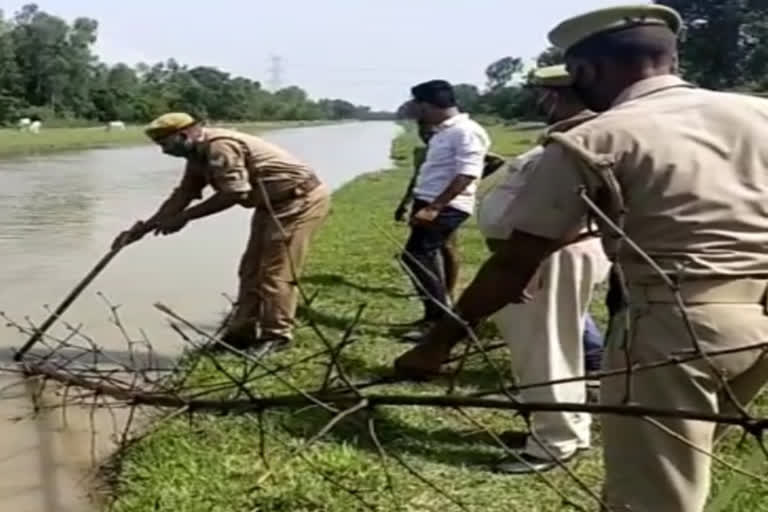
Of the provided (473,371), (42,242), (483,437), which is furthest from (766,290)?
(42,242)

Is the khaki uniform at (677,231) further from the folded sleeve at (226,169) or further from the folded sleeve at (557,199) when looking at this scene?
the folded sleeve at (226,169)

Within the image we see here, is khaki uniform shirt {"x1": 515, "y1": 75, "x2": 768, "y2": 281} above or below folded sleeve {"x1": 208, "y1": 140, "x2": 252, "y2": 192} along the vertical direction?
above

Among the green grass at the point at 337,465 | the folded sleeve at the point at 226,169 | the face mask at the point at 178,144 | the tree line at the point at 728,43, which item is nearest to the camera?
the green grass at the point at 337,465

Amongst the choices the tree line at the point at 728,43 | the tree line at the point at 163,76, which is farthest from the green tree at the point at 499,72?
the tree line at the point at 728,43

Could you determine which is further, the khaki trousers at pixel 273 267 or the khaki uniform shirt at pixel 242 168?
the khaki trousers at pixel 273 267

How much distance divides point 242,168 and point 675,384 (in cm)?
390

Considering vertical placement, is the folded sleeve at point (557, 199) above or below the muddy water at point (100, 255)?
above

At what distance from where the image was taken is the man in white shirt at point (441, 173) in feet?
20.5

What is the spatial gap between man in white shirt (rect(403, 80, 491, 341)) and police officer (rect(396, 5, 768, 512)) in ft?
12.3

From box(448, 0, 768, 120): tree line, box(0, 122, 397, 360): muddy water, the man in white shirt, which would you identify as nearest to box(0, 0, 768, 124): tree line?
box(448, 0, 768, 120): tree line

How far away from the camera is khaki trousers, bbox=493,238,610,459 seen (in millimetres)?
4164

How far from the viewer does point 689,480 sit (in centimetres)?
Answer: 243

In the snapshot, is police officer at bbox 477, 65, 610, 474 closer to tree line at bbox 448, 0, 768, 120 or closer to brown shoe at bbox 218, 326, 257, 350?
brown shoe at bbox 218, 326, 257, 350

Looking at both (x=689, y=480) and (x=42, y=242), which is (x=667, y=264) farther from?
(x=42, y=242)
